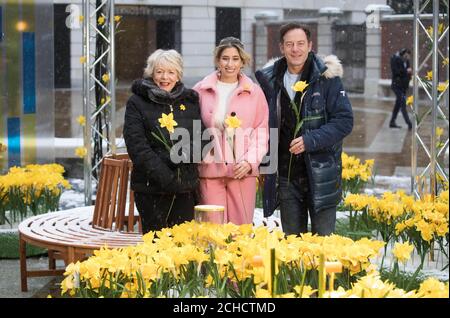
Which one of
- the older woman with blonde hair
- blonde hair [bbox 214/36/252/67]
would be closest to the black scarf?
the older woman with blonde hair

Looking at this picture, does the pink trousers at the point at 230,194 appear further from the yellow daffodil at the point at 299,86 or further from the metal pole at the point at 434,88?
the metal pole at the point at 434,88

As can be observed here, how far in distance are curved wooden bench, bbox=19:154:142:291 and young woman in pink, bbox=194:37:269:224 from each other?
3.08 feet

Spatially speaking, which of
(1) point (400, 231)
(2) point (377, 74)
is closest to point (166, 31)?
(2) point (377, 74)

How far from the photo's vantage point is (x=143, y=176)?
15.1 ft

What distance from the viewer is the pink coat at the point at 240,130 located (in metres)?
4.47

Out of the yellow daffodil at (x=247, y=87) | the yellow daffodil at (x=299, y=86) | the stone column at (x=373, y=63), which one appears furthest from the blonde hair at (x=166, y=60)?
the stone column at (x=373, y=63)

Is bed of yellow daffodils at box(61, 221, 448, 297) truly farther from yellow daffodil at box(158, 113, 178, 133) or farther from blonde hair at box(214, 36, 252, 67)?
blonde hair at box(214, 36, 252, 67)

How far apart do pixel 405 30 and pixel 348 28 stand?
143cm

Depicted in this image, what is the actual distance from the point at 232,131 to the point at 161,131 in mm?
366

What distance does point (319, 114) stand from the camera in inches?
180

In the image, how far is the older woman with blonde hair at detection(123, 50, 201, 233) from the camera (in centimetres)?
451

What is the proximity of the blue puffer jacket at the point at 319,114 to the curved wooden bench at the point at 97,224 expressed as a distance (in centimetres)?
124

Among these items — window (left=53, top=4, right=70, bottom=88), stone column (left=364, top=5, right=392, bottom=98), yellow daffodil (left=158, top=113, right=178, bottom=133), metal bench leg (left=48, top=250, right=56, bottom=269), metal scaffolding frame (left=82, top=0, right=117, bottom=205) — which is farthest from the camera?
window (left=53, top=4, right=70, bottom=88)
